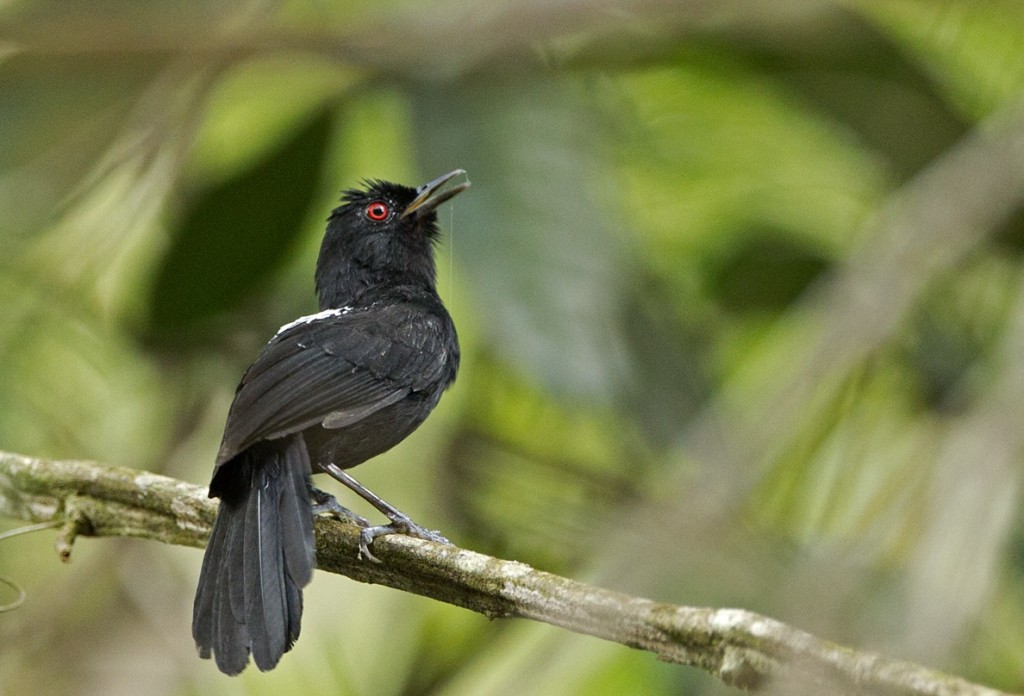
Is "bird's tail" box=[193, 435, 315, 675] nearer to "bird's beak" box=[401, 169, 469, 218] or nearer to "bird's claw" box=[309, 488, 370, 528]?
"bird's claw" box=[309, 488, 370, 528]

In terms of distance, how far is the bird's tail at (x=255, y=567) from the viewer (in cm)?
297

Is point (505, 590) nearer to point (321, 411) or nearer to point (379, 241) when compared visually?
point (321, 411)

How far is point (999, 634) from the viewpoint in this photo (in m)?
4.14

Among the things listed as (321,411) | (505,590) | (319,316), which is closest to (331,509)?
(321,411)

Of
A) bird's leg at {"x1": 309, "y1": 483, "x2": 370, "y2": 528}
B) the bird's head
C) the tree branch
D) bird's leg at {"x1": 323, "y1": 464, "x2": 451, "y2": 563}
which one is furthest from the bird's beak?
the tree branch

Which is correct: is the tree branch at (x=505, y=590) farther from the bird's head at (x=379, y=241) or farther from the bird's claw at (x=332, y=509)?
the bird's head at (x=379, y=241)

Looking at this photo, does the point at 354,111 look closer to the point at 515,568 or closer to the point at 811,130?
the point at 811,130

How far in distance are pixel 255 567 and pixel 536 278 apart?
150 centimetres

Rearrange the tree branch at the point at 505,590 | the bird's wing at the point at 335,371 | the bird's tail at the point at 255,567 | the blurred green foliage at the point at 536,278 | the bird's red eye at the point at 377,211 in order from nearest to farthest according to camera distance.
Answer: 1. the tree branch at the point at 505,590
2. the bird's tail at the point at 255,567
3. the bird's wing at the point at 335,371
4. the blurred green foliage at the point at 536,278
5. the bird's red eye at the point at 377,211

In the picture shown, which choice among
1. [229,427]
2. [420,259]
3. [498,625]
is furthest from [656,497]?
[229,427]

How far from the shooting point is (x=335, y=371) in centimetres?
351

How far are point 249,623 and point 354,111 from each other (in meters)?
2.66

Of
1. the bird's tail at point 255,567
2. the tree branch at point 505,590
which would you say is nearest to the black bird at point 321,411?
the bird's tail at point 255,567

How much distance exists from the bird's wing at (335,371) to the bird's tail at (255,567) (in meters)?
0.15
